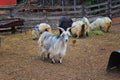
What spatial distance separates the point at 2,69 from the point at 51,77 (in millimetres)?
1538

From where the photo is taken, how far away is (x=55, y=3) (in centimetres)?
2573

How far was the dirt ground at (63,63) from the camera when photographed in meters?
7.96

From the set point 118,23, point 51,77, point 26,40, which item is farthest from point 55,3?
point 51,77

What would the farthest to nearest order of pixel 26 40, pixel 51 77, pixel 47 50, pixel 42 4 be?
pixel 42 4, pixel 26 40, pixel 47 50, pixel 51 77

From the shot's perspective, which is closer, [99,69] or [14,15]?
[99,69]

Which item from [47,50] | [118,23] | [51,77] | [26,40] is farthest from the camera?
[118,23]

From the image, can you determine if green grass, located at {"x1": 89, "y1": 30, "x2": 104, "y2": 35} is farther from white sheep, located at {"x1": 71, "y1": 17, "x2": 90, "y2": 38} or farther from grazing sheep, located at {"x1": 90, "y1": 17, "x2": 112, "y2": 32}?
white sheep, located at {"x1": 71, "y1": 17, "x2": 90, "y2": 38}

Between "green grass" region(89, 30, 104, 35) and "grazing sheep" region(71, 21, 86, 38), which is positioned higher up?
"grazing sheep" region(71, 21, 86, 38)

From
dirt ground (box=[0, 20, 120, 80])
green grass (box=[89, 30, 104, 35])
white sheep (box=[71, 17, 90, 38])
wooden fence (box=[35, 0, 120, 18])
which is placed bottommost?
dirt ground (box=[0, 20, 120, 80])

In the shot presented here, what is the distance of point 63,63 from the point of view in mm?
9203

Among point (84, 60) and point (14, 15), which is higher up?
point (14, 15)

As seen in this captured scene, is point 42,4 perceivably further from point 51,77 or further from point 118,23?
point 51,77

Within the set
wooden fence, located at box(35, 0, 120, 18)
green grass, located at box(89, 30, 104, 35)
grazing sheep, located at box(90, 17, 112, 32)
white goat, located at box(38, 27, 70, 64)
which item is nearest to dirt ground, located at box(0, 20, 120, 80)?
white goat, located at box(38, 27, 70, 64)

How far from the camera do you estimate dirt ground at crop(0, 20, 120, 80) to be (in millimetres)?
7961
